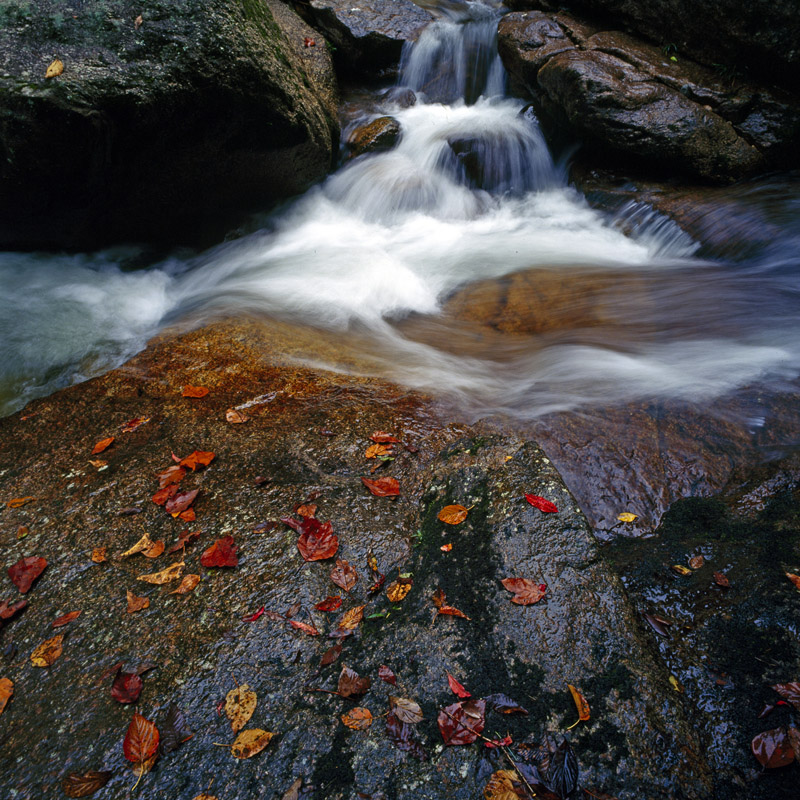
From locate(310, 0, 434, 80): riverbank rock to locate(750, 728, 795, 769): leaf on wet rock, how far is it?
10887mm

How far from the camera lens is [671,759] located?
1.68m

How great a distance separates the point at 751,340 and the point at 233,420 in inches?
184

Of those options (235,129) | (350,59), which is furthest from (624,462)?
(350,59)

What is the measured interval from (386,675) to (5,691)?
156cm

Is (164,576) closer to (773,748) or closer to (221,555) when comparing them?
(221,555)

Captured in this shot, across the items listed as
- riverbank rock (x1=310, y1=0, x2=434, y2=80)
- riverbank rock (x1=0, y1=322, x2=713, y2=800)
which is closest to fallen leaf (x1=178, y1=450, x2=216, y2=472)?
riverbank rock (x1=0, y1=322, x2=713, y2=800)

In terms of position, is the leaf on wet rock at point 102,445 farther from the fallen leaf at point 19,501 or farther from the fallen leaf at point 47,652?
the fallen leaf at point 47,652

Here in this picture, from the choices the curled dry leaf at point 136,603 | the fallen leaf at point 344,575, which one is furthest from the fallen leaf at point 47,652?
the fallen leaf at point 344,575

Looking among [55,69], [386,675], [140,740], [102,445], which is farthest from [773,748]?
[55,69]

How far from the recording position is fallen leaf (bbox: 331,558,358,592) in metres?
2.31

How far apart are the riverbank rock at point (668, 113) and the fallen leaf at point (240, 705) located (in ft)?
25.5

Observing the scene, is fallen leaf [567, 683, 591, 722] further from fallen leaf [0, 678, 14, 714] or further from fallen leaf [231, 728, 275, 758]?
fallen leaf [0, 678, 14, 714]

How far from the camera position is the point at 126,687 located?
197 cm

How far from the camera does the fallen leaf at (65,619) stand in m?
2.23
